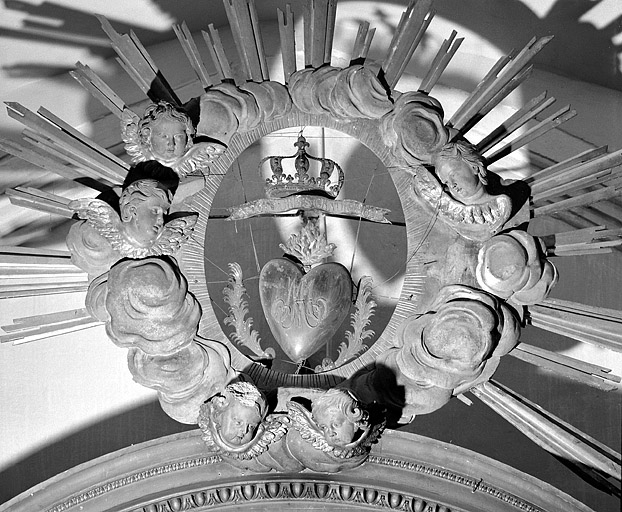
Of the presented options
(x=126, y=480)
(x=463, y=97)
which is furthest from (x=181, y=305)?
(x=463, y=97)

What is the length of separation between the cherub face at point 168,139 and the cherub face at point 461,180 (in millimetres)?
389

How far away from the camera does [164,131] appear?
6.27 feet

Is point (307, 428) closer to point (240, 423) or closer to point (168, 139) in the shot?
point (240, 423)

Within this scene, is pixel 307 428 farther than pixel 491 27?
No

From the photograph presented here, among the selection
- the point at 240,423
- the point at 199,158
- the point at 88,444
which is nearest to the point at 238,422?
the point at 240,423

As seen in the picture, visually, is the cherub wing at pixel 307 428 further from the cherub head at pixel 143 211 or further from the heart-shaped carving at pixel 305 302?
the cherub head at pixel 143 211

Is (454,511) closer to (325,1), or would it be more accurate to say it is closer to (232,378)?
(232,378)

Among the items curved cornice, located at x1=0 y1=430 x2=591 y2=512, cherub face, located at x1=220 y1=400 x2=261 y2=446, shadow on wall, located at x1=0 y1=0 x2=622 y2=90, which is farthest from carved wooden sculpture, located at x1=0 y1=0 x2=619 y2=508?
shadow on wall, located at x1=0 y1=0 x2=622 y2=90

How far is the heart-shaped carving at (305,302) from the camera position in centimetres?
198

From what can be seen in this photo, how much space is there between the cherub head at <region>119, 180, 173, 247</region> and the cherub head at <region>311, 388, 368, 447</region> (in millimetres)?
350

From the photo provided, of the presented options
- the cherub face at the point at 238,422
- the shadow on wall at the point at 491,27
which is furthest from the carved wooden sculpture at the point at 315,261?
the shadow on wall at the point at 491,27

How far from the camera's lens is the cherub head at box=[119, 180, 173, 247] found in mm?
1884

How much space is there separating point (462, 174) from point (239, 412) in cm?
48

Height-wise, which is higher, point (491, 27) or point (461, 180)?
point (491, 27)
